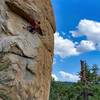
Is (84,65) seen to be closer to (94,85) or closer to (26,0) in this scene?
(94,85)

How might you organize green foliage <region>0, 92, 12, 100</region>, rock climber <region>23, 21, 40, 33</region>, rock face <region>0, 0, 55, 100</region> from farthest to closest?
rock climber <region>23, 21, 40, 33</region>, rock face <region>0, 0, 55, 100</region>, green foliage <region>0, 92, 12, 100</region>

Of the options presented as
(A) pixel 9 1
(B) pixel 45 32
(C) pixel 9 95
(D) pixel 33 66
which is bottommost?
(C) pixel 9 95

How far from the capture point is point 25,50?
37.0ft

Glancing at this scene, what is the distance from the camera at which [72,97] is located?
3747cm

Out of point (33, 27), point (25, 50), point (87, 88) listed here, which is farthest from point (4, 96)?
point (87, 88)

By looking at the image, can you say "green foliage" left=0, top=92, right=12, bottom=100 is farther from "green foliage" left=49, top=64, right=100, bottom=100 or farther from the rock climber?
"green foliage" left=49, top=64, right=100, bottom=100

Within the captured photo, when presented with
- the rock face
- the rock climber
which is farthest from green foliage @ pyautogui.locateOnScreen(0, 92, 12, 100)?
the rock climber

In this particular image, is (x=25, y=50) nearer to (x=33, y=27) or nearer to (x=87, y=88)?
(x=33, y=27)

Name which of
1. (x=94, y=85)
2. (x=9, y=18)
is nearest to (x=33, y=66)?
(x=9, y=18)

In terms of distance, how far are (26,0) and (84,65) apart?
23731 mm

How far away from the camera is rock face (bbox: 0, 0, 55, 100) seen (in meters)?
10.6

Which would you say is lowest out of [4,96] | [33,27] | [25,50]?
[4,96]

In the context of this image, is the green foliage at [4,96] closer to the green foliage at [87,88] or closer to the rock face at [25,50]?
the rock face at [25,50]

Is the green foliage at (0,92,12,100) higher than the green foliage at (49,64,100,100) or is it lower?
lower
